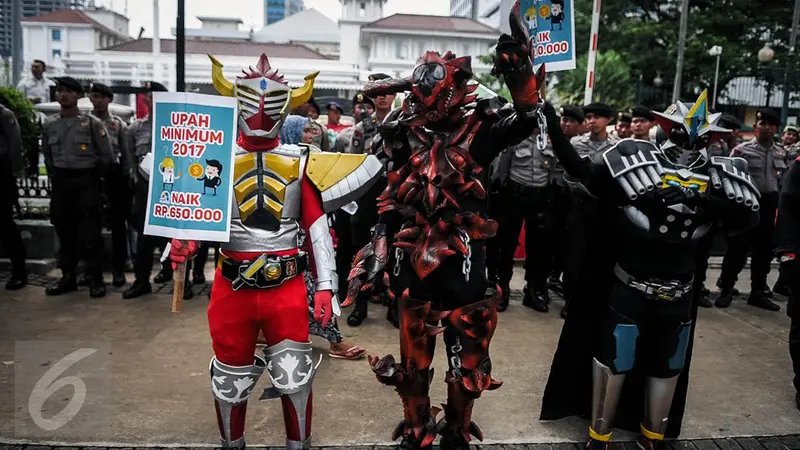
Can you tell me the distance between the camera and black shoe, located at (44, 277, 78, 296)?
627 cm

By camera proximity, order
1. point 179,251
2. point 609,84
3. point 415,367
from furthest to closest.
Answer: point 609,84
point 415,367
point 179,251

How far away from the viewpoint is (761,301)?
691 centimetres

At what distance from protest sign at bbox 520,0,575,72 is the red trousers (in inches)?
89.0

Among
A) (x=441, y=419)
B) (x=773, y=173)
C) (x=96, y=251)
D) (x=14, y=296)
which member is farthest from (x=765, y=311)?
(x=14, y=296)

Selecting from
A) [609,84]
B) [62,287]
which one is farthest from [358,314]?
[609,84]

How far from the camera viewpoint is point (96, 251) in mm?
6336

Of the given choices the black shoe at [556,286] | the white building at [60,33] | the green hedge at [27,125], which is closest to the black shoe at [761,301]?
the black shoe at [556,286]

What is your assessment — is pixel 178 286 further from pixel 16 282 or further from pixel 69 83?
pixel 16 282

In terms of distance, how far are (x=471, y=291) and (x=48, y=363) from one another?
3.30 meters

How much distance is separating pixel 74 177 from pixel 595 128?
528 centimetres

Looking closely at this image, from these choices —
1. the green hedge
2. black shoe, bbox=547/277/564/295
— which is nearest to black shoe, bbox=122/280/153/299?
the green hedge

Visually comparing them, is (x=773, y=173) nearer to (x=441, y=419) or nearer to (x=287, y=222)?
(x=441, y=419)

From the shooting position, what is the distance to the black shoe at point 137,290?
629 centimetres

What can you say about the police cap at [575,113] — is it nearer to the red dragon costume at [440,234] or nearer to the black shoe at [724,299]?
the black shoe at [724,299]
